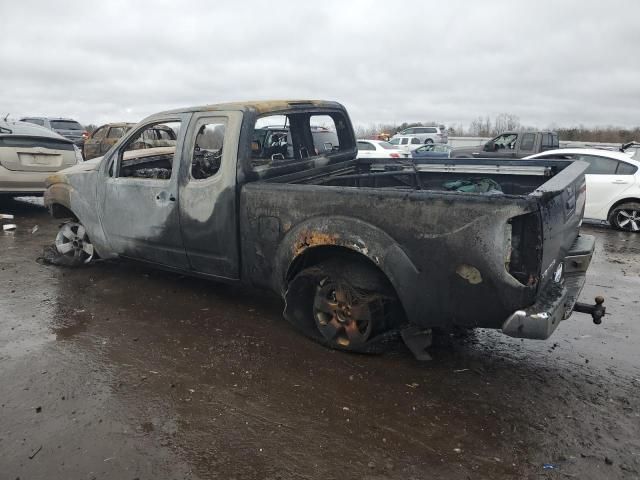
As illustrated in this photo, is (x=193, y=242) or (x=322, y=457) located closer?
(x=322, y=457)

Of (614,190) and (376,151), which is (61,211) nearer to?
(614,190)

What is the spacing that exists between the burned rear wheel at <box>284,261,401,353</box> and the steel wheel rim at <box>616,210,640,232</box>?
6669 millimetres

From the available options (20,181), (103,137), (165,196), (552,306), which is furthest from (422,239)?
(103,137)

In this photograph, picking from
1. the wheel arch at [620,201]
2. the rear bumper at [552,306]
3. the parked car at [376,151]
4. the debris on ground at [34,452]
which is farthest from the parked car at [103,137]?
the rear bumper at [552,306]

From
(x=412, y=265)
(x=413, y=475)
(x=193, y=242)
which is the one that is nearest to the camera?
(x=413, y=475)

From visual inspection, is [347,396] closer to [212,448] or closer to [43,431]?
[212,448]

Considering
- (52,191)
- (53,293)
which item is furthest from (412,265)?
(52,191)

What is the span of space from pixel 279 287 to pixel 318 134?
1955 millimetres

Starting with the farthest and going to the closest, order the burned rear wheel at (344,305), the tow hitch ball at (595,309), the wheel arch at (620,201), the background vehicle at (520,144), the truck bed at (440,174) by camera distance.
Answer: the background vehicle at (520,144)
the wheel arch at (620,201)
the truck bed at (440,174)
the burned rear wheel at (344,305)
the tow hitch ball at (595,309)

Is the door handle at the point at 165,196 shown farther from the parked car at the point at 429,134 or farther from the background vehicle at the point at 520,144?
the parked car at the point at 429,134

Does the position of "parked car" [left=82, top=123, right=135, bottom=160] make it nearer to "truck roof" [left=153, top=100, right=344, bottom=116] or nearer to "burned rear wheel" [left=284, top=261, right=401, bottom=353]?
"truck roof" [left=153, top=100, right=344, bottom=116]

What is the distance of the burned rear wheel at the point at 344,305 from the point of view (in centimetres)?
339

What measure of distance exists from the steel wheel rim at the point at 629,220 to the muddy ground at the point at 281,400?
4288 millimetres

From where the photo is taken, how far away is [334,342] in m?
3.66
